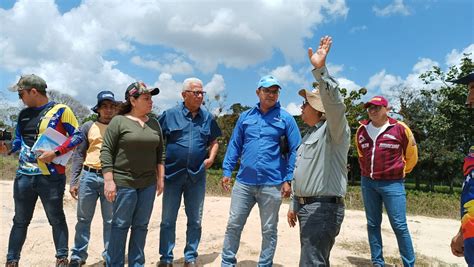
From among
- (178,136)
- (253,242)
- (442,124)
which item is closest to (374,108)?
(178,136)

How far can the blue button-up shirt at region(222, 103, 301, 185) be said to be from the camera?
378 cm

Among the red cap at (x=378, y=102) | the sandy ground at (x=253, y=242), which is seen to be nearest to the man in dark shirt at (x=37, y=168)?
the sandy ground at (x=253, y=242)

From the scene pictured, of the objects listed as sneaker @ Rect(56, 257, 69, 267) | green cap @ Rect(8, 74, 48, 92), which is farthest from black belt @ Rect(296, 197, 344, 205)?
green cap @ Rect(8, 74, 48, 92)

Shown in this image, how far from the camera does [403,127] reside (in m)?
4.27

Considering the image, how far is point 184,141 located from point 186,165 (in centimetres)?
26

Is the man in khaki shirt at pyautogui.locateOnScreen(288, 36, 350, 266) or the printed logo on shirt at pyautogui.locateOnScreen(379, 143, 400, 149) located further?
the printed logo on shirt at pyautogui.locateOnScreen(379, 143, 400, 149)

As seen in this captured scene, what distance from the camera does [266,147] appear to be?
3812 mm

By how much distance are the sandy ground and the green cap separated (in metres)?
1.98

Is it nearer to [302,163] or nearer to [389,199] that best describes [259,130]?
[302,163]

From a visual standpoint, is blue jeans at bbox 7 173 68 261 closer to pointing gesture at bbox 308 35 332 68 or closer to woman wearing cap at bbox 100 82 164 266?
woman wearing cap at bbox 100 82 164 266

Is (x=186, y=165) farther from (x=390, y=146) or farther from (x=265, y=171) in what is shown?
(x=390, y=146)

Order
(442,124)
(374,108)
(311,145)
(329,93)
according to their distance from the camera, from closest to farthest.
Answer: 1. (329,93)
2. (311,145)
3. (374,108)
4. (442,124)

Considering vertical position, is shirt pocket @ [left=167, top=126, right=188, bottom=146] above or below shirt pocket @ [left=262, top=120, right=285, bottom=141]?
below

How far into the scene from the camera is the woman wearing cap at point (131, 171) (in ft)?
11.1
